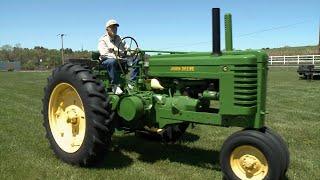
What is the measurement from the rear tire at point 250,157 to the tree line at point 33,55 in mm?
69979

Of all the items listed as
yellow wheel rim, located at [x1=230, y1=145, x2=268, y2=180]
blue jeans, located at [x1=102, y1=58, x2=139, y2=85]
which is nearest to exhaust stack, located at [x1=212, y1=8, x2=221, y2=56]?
yellow wheel rim, located at [x1=230, y1=145, x2=268, y2=180]

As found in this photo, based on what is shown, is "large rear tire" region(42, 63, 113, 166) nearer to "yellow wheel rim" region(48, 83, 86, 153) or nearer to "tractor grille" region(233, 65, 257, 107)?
"yellow wheel rim" region(48, 83, 86, 153)

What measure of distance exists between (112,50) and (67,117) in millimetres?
1201

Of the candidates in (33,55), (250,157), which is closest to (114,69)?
(250,157)

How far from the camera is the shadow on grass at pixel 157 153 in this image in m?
6.88

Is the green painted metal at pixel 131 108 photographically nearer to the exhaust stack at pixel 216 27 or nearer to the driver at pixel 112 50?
the driver at pixel 112 50

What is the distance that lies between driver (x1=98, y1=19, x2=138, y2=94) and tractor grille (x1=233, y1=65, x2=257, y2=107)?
1.97 m

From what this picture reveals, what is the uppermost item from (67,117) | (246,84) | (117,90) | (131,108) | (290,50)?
(290,50)

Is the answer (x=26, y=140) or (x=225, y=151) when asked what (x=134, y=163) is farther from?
(x=26, y=140)

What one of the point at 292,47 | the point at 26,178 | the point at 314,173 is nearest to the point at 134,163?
the point at 26,178

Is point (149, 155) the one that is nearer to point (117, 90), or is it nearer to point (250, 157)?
point (117, 90)

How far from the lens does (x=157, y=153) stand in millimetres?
7562

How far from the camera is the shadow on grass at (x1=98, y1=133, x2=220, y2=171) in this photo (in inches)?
271

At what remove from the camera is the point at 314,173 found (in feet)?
20.9
